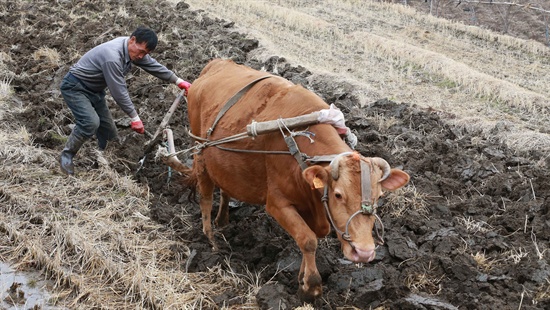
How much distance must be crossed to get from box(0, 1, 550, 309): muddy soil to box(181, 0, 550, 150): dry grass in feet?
3.80

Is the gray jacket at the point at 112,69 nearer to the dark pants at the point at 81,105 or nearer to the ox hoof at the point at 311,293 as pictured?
the dark pants at the point at 81,105

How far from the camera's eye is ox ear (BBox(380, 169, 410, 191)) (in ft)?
13.9

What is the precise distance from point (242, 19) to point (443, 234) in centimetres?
1414

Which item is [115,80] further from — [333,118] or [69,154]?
[333,118]

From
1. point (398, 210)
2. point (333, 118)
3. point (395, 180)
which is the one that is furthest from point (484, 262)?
point (333, 118)

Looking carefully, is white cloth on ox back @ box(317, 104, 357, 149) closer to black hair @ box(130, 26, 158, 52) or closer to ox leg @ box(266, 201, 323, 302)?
ox leg @ box(266, 201, 323, 302)

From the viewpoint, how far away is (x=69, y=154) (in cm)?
709

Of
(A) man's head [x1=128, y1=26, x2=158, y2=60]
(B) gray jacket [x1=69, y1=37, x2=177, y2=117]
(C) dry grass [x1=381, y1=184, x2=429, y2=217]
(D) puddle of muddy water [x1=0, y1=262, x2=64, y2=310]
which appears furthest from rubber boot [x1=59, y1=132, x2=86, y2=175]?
(C) dry grass [x1=381, y1=184, x2=429, y2=217]

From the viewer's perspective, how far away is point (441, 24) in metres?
24.5

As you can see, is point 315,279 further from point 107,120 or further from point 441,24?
point 441,24

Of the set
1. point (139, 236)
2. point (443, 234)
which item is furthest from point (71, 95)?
point (443, 234)

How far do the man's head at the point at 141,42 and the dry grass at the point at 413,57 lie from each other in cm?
453

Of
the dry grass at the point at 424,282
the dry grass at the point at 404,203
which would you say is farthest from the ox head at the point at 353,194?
the dry grass at the point at 404,203

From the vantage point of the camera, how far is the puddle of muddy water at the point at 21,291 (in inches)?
181
